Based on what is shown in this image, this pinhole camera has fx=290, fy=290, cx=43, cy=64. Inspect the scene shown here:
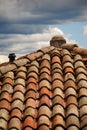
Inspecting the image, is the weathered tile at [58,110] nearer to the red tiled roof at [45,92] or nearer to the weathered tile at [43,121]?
the red tiled roof at [45,92]

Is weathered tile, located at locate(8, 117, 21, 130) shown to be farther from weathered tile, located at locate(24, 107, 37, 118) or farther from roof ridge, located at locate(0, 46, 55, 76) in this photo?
roof ridge, located at locate(0, 46, 55, 76)

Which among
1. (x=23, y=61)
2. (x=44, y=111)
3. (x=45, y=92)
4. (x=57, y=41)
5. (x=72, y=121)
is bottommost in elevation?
(x=72, y=121)

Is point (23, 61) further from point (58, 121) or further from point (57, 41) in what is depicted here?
point (57, 41)

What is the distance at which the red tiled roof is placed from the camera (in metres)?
8.13

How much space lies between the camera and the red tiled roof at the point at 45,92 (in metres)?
8.13

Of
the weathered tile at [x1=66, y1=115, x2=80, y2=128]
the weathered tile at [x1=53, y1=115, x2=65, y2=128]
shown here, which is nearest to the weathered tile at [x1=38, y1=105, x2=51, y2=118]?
the weathered tile at [x1=53, y1=115, x2=65, y2=128]

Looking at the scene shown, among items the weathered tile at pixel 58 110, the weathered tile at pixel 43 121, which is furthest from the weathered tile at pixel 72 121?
the weathered tile at pixel 43 121

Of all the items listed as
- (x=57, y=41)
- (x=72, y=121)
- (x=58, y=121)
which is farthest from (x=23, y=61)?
(x=57, y=41)

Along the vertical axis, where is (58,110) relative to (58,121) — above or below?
above

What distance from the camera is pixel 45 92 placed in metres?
9.21

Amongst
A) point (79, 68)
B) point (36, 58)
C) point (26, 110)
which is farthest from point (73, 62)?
point (26, 110)

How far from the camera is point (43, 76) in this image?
1002cm

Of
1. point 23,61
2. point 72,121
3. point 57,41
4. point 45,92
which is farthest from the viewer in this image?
point 57,41

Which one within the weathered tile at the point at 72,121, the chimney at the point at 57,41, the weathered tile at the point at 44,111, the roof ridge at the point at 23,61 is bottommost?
the weathered tile at the point at 72,121
